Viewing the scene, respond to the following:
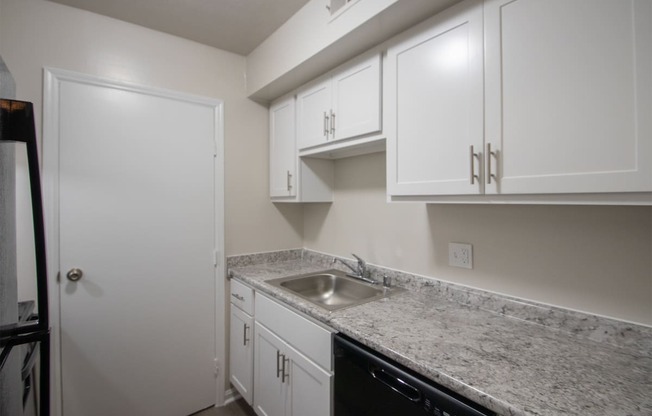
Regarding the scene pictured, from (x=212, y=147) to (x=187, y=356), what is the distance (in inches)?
55.9

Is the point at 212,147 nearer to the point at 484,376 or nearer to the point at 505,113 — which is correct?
the point at 505,113

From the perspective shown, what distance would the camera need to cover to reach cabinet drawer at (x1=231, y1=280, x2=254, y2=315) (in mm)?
1881

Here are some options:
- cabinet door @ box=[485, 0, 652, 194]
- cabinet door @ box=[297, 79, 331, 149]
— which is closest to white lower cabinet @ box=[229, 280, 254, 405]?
cabinet door @ box=[297, 79, 331, 149]

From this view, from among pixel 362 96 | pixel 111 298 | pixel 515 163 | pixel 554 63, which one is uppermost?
pixel 362 96

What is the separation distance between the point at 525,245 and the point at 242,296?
162cm

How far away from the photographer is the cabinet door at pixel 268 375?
159 cm

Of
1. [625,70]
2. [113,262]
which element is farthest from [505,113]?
[113,262]

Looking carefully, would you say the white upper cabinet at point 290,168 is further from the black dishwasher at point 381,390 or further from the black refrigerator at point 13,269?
the black refrigerator at point 13,269

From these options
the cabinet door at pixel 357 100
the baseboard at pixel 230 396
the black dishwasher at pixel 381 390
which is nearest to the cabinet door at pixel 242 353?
the baseboard at pixel 230 396

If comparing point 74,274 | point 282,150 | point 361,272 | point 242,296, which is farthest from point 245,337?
point 282,150

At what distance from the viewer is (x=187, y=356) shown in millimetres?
2021

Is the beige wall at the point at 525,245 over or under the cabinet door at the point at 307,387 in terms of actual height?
over

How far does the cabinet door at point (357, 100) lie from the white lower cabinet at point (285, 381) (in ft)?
3.75

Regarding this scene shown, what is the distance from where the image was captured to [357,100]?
1.56 m
